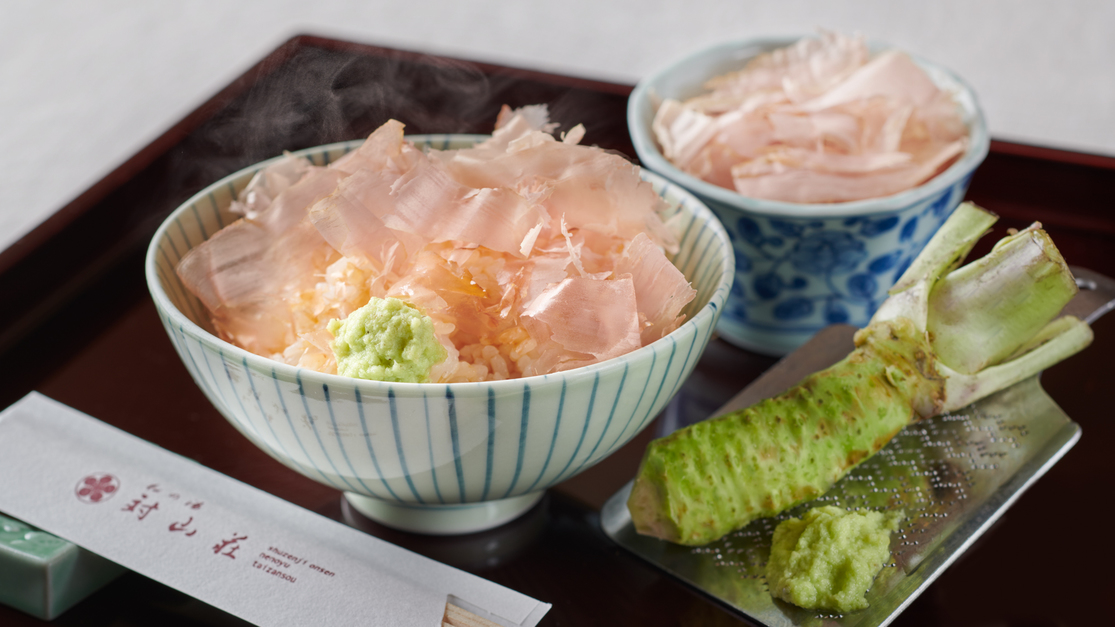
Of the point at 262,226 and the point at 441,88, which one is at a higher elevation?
the point at 262,226

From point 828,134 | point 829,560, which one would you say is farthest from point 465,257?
point 828,134

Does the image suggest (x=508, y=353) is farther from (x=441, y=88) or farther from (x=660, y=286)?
(x=441, y=88)

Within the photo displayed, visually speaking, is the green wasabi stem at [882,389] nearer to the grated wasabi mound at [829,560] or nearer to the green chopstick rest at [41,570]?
the grated wasabi mound at [829,560]

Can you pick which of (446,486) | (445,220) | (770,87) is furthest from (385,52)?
(446,486)

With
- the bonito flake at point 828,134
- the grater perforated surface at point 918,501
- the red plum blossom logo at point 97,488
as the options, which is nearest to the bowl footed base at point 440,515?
the grater perforated surface at point 918,501

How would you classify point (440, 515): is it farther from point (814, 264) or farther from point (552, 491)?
point (814, 264)

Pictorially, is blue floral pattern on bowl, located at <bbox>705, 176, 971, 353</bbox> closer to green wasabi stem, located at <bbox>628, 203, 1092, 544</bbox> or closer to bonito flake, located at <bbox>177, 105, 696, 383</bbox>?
green wasabi stem, located at <bbox>628, 203, 1092, 544</bbox>

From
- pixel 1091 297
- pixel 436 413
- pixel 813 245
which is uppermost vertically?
pixel 436 413
